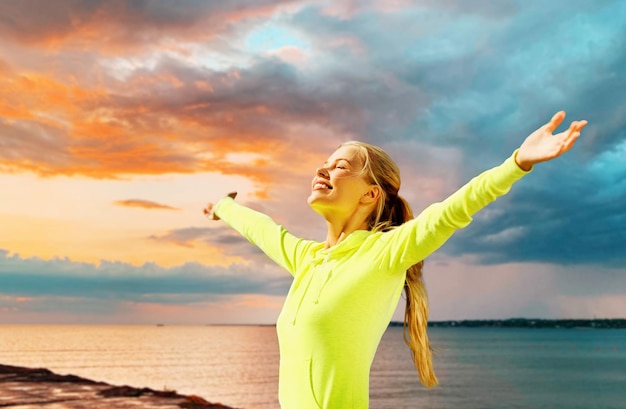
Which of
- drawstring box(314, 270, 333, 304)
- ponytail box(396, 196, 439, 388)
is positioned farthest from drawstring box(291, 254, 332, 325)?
ponytail box(396, 196, 439, 388)

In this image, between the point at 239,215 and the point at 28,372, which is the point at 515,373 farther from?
the point at 239,215

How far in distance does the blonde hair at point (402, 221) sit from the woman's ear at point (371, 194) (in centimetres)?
2

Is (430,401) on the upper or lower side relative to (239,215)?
lower

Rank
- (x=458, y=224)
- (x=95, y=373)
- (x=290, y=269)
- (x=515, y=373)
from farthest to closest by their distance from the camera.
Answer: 1. (x=515, y=373)
2. (x=95, y=373)
3. (x=290, y=269)
4. (x=458, y=224)

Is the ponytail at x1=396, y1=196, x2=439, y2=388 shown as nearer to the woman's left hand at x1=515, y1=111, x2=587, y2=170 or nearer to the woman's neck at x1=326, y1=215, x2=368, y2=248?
the woman's neck at x1=326, y1=215, x2=368, y2=248

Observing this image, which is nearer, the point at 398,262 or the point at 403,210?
the point at 398,262

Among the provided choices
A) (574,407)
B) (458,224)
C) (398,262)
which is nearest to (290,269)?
(398,262)

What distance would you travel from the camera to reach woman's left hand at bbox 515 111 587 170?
1.97 m

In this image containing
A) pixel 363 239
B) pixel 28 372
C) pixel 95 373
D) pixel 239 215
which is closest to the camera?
pixel 363 239

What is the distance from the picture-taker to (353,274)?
8.13 feet

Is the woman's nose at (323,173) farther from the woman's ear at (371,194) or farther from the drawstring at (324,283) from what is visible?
the drawstring at (324,283)

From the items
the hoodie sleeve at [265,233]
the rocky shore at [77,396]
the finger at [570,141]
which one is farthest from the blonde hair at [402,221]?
the rocky shore at [77,396]

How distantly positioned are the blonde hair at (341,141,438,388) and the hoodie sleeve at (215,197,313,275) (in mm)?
426

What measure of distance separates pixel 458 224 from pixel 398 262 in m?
0.31
